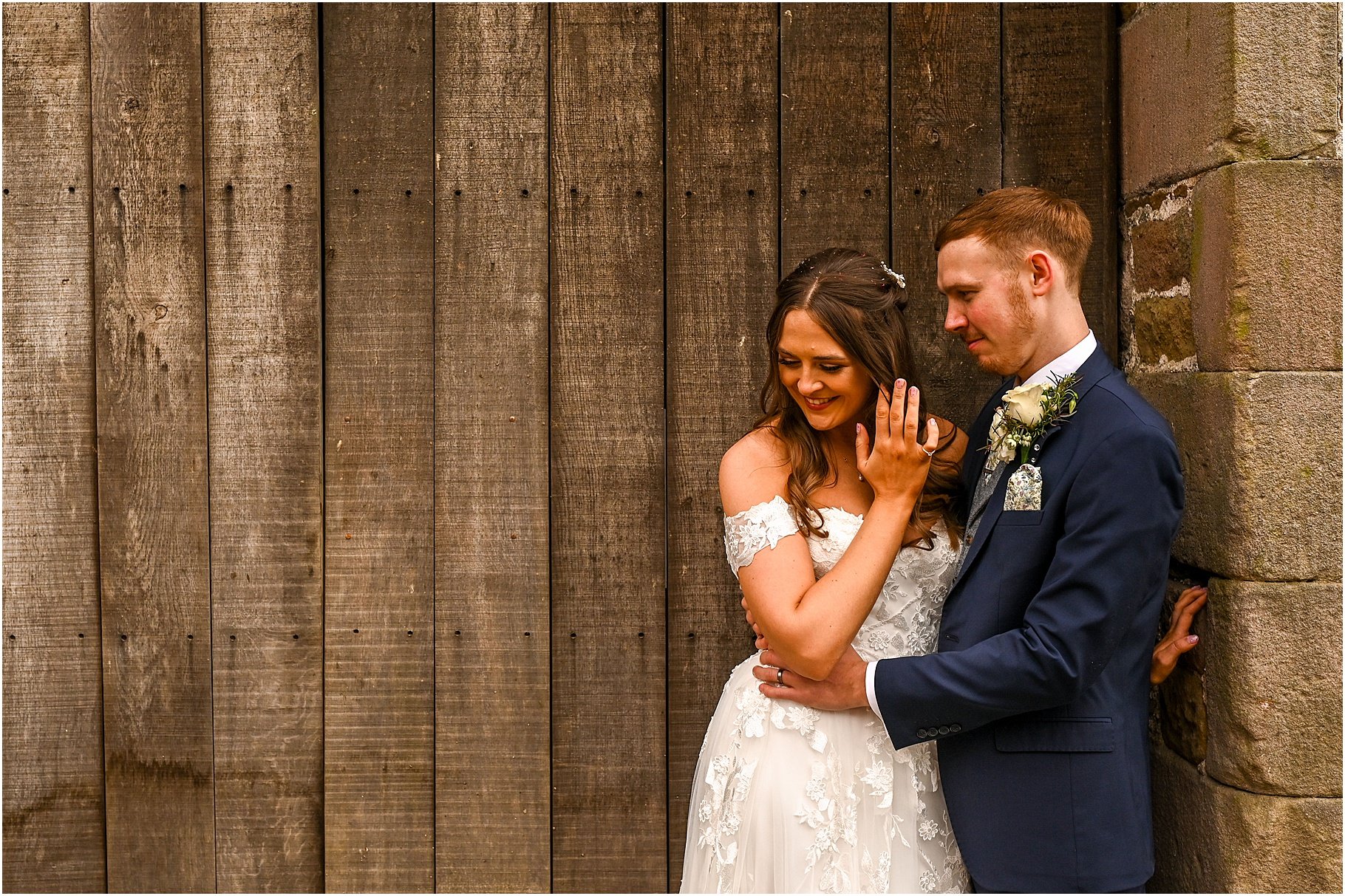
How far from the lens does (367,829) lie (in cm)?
Answer: 258

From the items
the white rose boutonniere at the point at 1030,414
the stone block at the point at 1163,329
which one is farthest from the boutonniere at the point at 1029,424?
the stone block at the point at 1163,329

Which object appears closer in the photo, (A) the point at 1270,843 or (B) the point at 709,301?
(A) the point at 1270,843

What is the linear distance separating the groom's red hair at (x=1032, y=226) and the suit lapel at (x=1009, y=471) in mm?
171

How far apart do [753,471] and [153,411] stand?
5.31 feet

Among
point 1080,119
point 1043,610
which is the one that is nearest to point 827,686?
point 1043,610

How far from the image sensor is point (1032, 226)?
1.89 meters

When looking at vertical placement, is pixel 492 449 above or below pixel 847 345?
below

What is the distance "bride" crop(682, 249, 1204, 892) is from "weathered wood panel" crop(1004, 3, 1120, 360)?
2.18 feet

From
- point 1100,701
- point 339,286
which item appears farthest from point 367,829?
point 1100,701

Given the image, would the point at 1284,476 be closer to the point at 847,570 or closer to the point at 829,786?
the point at 847,570

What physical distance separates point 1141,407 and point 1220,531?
0.34 meters

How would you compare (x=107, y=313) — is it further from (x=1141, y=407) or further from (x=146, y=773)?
(x=1141, y=407)

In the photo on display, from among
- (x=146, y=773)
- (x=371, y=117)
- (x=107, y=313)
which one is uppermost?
(x=371, y=117)

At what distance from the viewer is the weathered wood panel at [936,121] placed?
250 centimetres
